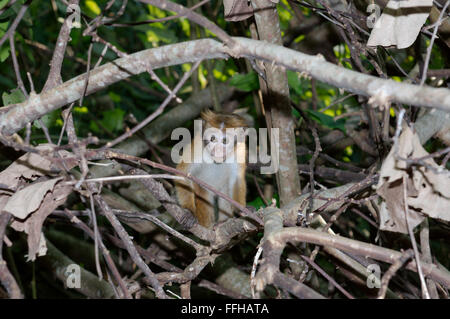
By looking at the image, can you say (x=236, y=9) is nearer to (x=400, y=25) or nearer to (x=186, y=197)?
(x=400, y=25)

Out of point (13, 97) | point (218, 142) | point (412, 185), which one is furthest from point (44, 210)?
point (218, 142)

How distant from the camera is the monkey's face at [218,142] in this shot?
3.17m

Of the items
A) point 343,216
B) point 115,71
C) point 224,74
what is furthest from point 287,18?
point 115,71

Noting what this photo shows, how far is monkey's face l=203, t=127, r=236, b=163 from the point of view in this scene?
317cm

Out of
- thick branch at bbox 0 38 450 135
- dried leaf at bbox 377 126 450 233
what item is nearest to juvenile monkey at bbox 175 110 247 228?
thick branch at bbox 0 38 450 135

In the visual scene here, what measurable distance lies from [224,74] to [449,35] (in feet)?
9.54

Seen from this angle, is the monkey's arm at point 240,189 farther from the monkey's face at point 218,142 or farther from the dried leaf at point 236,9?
the dried leaf at point 236,9

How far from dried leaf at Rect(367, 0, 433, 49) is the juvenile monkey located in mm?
1545

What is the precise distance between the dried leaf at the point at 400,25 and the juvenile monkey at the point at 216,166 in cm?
155

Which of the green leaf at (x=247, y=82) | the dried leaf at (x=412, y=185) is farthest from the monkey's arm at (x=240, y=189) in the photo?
the dried leaf at (x=412, y=185)

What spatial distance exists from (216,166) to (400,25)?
177 cm

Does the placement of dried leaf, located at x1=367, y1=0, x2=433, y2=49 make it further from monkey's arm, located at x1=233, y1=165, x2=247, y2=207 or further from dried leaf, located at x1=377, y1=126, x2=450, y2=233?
monkey's arm, located at x1=233, y1=165, x2=247, y2=207

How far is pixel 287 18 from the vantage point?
4.59 meters

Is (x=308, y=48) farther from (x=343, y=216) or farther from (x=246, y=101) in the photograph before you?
(x=343, y=216)
